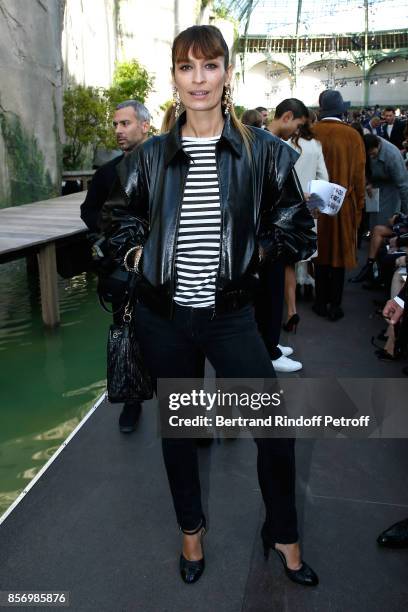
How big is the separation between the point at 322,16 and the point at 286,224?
74197 mm

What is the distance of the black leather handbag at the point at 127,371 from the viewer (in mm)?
2268

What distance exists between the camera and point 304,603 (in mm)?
2006

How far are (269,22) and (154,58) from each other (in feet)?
170

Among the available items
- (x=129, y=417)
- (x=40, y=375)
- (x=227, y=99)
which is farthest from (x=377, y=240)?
(x=227, y=99)

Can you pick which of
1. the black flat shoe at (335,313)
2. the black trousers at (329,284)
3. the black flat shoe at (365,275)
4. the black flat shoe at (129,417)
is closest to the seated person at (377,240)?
the black flat shoe at (365,275)

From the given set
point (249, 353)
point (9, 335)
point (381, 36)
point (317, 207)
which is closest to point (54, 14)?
point (9, 335)

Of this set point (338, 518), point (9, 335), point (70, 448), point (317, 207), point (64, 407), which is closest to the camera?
point (338, 518)

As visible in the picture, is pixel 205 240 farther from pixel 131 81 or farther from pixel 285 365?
pixel 131 81

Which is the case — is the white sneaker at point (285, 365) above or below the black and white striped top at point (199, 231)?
below

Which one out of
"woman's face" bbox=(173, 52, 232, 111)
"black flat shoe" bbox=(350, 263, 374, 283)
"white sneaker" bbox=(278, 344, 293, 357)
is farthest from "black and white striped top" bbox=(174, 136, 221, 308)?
"black flat shoe" bbox=(350, 263, 374, 283)

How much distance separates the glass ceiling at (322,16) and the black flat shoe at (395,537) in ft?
218

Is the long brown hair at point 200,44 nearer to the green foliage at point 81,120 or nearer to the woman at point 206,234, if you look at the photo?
the woman at point 206,234

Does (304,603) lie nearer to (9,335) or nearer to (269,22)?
(9,335)

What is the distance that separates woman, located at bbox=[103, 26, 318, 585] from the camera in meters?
1.85
